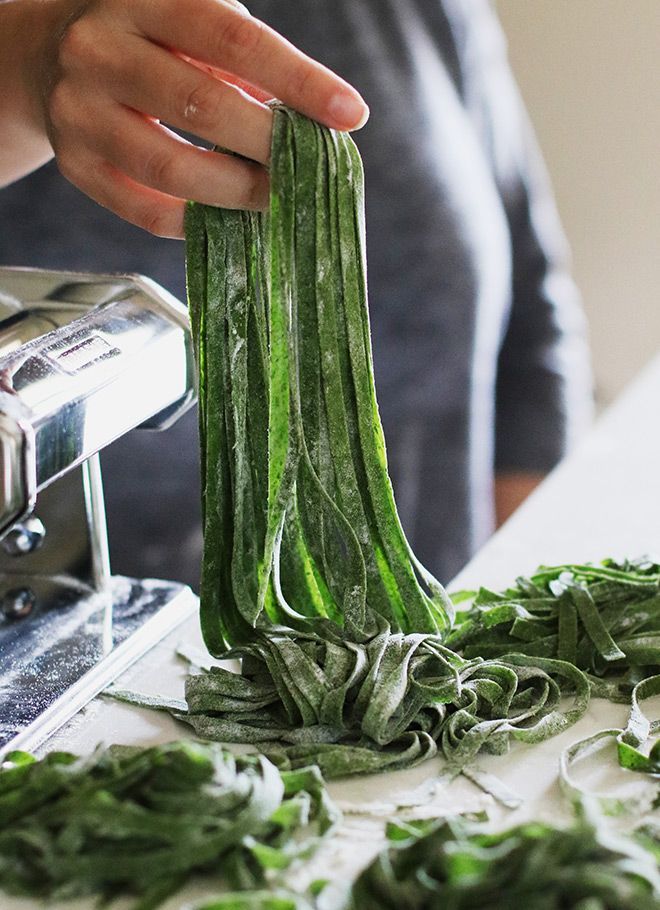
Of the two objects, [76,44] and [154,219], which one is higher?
[76,44]

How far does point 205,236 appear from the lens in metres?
0.89

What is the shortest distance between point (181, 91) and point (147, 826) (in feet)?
1.54

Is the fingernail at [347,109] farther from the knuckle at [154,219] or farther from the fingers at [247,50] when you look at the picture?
the knuckle at [154,219]

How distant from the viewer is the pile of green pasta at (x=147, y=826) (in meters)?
0.66

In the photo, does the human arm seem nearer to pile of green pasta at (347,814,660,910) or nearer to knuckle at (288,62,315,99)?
knuckle at (288,62,315,99)

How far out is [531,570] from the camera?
45.0 inches

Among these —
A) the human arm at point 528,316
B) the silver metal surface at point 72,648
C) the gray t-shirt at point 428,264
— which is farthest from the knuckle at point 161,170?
the human arm at point 528,316

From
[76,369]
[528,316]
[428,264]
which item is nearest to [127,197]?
[76,369]

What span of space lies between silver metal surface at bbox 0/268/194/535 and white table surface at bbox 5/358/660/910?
0.65 ft

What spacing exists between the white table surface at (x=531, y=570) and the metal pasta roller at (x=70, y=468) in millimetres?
34

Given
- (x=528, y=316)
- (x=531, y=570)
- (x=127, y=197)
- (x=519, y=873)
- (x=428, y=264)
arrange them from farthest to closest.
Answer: (x=528, y=316) → (x=428, y=264) → (x=531, y=570) → (x=127, y=197) → (x=519, y=873)

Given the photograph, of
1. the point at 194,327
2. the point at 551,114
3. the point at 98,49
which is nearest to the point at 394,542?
the point at 194,327

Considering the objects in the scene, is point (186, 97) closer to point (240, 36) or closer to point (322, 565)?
point (240, 36)

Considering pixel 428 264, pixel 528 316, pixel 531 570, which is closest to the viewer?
A: pixel 531 570
